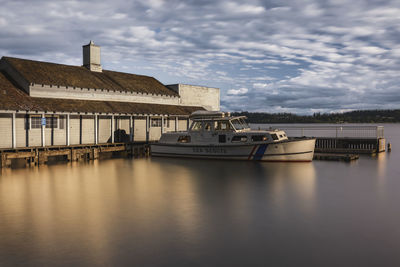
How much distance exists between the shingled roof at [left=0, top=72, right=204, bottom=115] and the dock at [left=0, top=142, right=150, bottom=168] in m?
2.56

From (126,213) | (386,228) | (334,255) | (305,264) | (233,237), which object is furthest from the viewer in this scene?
(126,213)

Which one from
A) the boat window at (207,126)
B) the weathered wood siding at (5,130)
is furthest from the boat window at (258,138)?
the weathered wood siding at (5,130)

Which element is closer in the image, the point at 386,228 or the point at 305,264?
the point at 305,264

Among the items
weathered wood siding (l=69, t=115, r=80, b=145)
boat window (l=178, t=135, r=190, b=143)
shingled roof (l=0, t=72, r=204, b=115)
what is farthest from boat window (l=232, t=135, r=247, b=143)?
weathered wood siding (l=69, t=115, r=80, b=145)

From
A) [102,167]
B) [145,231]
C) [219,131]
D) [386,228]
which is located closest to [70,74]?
[102,167]

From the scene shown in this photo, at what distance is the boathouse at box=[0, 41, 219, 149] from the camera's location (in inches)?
904

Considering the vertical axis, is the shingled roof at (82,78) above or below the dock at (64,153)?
above

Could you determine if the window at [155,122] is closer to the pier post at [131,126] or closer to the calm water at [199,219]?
the pier post at [131,126]

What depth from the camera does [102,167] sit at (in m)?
21.9

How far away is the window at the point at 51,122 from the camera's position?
80.3 feet

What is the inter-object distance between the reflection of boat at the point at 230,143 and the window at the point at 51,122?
7461 millimetres

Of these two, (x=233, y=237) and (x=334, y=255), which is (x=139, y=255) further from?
(x=334, y=255)

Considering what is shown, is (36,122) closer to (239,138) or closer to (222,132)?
(222,132)

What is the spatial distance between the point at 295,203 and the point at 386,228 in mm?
3192
